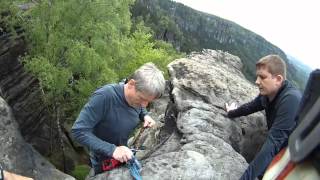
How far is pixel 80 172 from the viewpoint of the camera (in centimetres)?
3036

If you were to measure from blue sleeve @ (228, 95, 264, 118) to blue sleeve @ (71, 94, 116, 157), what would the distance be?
3344 millimetres

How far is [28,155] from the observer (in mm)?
19203

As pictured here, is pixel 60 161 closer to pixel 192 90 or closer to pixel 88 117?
pixel 192 90

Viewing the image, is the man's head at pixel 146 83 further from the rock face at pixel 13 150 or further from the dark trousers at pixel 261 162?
the rock face at pixel 13 150

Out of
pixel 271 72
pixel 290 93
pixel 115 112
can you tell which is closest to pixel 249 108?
pixel 271 72

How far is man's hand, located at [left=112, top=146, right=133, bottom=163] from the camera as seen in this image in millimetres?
6434

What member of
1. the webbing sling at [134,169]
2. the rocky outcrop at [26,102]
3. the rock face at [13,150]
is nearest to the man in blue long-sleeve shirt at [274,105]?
the webbing sling at [134,169]

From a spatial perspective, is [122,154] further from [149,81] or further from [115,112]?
[149,81]

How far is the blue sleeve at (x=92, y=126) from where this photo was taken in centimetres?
639

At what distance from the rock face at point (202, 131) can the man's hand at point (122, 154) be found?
0.70m

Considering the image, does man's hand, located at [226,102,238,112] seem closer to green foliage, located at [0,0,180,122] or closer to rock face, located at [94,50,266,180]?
rock face, located at [94,50,266,180]

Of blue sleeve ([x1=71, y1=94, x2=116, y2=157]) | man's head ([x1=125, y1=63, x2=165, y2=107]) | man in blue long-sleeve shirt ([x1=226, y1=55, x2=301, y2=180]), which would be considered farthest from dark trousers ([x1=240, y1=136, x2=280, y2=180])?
blue sleeve ([x1=71, y1=94, x2=116, y2=157])

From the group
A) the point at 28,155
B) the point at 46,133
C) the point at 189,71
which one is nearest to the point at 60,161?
the point at 46,133

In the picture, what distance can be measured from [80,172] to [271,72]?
24441mm
